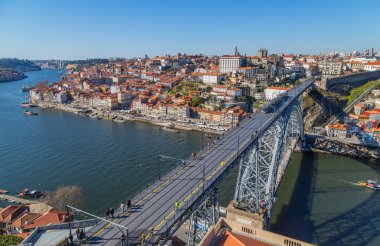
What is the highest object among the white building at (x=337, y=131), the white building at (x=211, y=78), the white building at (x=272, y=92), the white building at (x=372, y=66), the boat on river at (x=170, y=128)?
the white building at (x=372, y=66)

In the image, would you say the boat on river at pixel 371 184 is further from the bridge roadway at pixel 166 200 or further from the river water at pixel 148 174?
the bridge roadway at pixel 166 200

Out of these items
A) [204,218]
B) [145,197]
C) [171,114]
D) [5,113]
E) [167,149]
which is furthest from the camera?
[5,113]

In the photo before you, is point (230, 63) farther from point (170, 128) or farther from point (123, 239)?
point (123, 239)

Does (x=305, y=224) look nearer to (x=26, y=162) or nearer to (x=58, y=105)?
(x=26, y=162)

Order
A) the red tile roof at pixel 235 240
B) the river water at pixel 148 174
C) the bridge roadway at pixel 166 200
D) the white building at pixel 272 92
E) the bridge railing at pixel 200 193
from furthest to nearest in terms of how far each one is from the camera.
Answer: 1. the white building at pixel 272 92
2. the river water at pixel 148 174
3. the bridge railing at pixel 200 193
4. the bridge roadway at pixel 166 200
5. the red tile roof at pixel 235 240

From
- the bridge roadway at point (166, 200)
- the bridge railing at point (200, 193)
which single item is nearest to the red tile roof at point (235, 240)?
the bridge railing at point (200, 193)

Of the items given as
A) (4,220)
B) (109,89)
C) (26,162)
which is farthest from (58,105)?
(4,220)

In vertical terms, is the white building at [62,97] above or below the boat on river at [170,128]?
above
